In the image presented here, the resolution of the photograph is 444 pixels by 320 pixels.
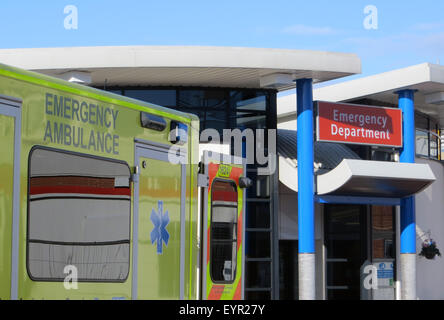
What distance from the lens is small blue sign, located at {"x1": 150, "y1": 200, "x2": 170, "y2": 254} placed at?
5.88 meters

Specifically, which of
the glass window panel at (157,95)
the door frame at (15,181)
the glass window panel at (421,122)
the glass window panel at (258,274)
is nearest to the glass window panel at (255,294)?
the glass window panel at (258,274)

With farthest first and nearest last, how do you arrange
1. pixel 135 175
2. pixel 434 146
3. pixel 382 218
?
pixel 434 146, pixel 382 218, pixel 135 175

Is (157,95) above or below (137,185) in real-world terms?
above

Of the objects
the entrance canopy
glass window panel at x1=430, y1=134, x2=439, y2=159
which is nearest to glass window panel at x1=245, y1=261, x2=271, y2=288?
the entrance canopy

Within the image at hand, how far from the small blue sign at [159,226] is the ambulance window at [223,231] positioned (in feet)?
3.82

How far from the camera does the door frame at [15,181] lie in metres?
4.39

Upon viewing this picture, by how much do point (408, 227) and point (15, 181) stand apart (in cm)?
1822

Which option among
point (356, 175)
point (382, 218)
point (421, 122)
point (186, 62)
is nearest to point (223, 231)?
point (186, 62)

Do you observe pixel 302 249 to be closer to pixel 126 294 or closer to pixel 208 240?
pixel 208 240

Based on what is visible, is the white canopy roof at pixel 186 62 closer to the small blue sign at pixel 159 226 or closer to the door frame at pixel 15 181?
the small blue sign at pixel 159 226

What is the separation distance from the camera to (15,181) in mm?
4441

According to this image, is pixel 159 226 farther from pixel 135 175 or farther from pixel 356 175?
pixel 356 175

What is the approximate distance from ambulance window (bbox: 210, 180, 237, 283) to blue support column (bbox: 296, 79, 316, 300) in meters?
11.7

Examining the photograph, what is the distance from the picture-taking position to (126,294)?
5.50 m
